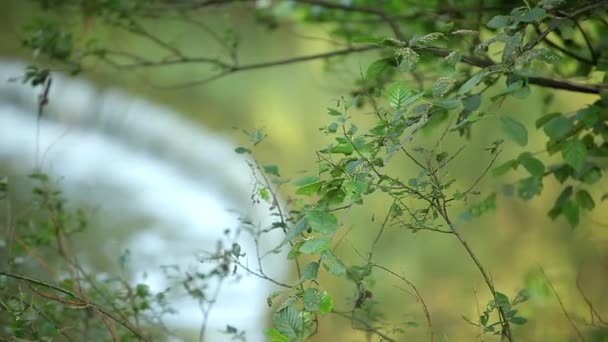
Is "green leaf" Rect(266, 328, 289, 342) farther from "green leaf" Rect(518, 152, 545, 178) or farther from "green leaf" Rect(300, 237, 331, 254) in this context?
"green leaf" Rect(518, 152, 545, 178)

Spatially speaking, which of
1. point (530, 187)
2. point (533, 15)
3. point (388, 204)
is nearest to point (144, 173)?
point (388, 204)

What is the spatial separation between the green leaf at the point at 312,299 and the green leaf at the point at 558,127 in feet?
1.55

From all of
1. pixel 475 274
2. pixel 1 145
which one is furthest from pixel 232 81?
pixel 475 274

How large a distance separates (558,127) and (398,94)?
30 centimetres

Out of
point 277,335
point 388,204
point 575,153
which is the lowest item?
point 277,335

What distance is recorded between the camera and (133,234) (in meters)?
2.61

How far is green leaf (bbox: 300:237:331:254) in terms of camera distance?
0.92 metres

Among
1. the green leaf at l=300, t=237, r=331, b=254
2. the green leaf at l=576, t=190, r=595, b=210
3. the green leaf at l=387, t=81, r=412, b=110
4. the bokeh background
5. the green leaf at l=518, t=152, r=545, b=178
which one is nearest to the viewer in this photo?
the green leaf at l=300, t=237, r=331, b=254

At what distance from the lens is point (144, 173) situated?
9.83 feet

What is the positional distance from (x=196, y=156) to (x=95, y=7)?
118 cm

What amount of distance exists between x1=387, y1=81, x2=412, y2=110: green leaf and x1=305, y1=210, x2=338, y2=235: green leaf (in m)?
0.18

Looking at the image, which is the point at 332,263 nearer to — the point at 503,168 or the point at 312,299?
the point at 312,299

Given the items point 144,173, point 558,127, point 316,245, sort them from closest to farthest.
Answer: point 316,245 < point 558,127 < point 144,173

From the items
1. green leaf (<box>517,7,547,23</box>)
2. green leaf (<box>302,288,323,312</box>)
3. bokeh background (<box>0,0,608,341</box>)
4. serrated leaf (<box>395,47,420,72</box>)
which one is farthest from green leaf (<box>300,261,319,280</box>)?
green leaf (<box>517,7,547,23</box>)
